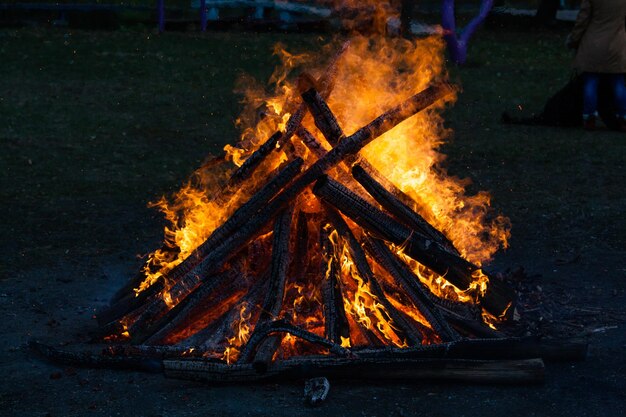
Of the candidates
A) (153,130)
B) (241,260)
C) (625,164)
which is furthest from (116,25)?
(241,260)

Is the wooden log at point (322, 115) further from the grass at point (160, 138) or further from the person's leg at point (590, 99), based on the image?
the person's leg at point (590, 99)

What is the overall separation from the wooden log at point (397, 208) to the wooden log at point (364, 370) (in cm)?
101

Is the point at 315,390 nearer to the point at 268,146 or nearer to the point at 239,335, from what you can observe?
the point at 239,335

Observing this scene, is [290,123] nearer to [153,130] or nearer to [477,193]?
[477,193]

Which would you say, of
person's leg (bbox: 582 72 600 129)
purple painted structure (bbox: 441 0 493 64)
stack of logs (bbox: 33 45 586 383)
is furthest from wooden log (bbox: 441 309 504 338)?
purple painted structure (bbox: 441 0 493 64)

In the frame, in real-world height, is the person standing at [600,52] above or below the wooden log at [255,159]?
below

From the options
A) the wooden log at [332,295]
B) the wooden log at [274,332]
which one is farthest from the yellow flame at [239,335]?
the wooden log at [332,295]

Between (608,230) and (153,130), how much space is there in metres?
6.12

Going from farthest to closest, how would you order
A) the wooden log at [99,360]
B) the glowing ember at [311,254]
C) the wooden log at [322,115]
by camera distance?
the wooden log at [322,115] < the glowing ember at [311,254] < the wooden log at [99,360]

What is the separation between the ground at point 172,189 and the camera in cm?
559

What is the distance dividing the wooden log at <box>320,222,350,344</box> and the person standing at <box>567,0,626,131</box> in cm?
772

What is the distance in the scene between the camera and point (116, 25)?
21312 millimetres

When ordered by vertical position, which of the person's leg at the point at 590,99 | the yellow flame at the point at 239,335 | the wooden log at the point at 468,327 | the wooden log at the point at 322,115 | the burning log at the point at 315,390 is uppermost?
the wooden log at the point at 322,115

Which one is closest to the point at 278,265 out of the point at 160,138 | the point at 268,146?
the point at 268,146
